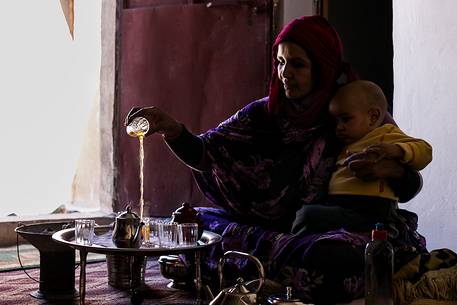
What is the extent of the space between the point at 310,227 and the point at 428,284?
0.48m

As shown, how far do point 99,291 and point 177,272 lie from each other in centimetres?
39

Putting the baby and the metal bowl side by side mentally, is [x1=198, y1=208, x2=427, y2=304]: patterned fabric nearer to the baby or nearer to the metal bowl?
the baby

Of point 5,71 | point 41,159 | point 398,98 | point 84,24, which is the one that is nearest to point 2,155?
point 41,159

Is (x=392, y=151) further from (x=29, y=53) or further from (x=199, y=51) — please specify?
(x=29, y=53)

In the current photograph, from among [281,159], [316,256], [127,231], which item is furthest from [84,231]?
[281,159]

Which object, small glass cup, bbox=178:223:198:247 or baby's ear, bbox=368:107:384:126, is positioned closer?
small glass cup, bbox=178:223:198:247

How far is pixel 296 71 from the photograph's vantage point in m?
2.94

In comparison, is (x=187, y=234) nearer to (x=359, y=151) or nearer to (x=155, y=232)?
(x=155, y=232)

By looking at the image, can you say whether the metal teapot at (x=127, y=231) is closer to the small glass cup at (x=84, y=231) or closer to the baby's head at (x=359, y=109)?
the small glass cup at (x=84, y=231)

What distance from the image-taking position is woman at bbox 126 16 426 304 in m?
2.67

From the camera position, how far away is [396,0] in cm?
389

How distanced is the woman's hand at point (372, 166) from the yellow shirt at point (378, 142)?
45mm

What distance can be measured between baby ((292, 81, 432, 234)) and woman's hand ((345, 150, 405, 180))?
0.02 m

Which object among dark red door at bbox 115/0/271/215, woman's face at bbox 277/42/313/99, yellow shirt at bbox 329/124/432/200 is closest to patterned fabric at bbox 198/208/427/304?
yellow shirt at bbox 329/124/432/200
